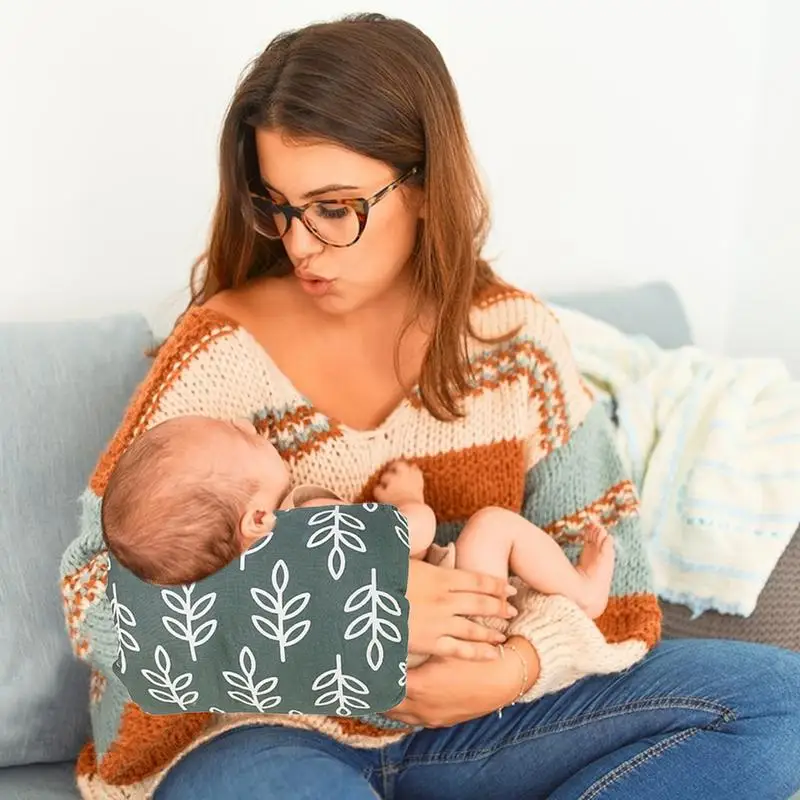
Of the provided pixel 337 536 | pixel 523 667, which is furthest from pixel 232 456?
pixel 523 667

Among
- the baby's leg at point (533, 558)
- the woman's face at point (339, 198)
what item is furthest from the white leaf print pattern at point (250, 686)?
the woman's face at point (339, 198)

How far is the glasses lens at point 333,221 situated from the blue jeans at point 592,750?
2.17ft

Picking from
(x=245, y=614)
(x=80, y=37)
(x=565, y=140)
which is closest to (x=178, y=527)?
(x=245, y=614)

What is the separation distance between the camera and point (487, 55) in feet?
7.40

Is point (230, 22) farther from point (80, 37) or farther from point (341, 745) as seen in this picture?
point (341, 745)

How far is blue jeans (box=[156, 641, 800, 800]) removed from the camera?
132 centimetres

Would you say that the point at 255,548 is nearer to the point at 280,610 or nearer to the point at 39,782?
the point at 280,610

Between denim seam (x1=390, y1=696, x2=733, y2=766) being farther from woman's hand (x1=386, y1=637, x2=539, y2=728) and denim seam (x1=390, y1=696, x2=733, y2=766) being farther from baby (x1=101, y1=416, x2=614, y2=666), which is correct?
baby (x1=101, y1=416, x2=614, y2=666)

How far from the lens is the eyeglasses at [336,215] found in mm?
1384

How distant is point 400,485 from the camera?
148 centimetres

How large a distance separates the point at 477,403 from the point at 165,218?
28.9 inches

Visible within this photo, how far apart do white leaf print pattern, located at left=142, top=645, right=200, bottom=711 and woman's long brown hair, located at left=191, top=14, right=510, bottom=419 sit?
53 centimetres

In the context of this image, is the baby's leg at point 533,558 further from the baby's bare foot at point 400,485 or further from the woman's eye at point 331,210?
the woman's eye at point 331,210

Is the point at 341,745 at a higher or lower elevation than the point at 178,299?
lower
